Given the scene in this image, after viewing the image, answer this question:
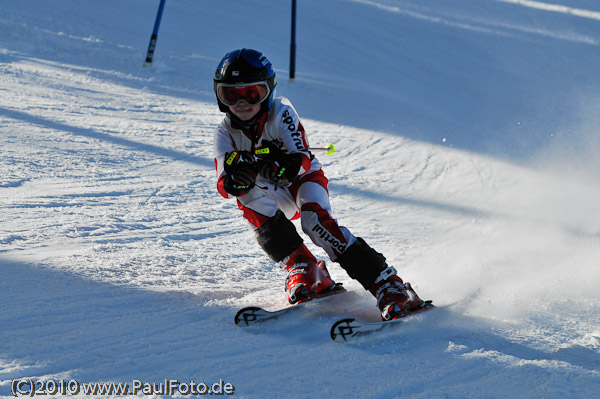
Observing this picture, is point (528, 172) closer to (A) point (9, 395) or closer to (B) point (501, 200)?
(B) point (501, 200)

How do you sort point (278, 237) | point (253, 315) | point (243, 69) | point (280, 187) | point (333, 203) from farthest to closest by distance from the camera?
point (333, 203) < point (280, 187) < point (278, 237) < point (243, 69) < point (253, 315)

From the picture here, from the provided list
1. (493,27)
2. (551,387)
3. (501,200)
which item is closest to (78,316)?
(551,387)

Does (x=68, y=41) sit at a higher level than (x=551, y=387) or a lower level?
higher

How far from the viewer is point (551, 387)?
2.52 metres

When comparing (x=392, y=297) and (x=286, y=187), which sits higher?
(x=286, y=187)

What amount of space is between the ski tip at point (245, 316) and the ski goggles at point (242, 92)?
43.6 inches

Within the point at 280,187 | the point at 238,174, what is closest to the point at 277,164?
the point at 238,174

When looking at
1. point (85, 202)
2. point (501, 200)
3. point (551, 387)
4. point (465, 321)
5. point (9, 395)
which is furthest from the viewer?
point (501, 200)

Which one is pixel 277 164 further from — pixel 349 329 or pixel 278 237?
pixel 349 329

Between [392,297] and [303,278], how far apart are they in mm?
558

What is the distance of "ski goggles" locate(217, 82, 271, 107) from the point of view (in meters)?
3.35

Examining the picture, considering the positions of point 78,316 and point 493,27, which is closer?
point 78,316

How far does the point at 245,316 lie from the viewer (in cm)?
308

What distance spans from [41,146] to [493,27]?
12.7 meters
